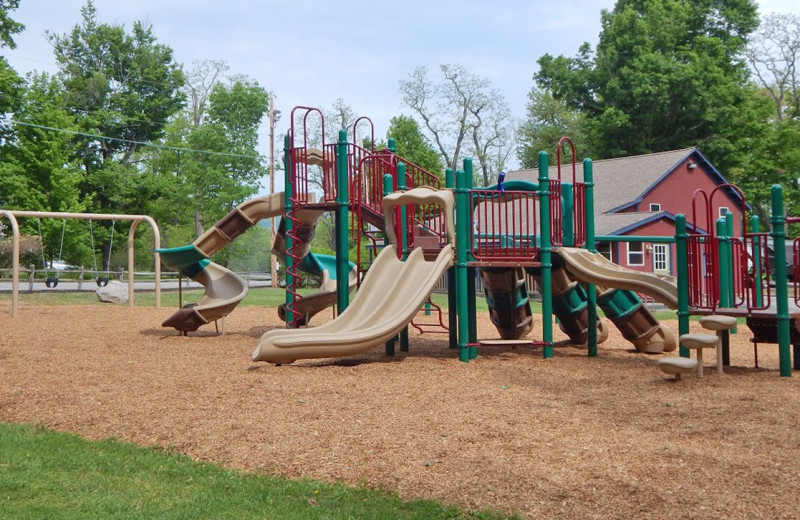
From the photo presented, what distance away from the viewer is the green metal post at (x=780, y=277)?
26.1ft

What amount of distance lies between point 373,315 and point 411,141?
45761mm

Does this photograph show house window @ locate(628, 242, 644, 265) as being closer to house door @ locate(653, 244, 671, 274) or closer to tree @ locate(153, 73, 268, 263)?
house door @ locate(653, 244, 671, 274)

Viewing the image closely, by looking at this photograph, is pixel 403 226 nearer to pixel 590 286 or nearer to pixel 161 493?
pixel 590 286

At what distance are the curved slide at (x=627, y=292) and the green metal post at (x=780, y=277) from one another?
4.63ft

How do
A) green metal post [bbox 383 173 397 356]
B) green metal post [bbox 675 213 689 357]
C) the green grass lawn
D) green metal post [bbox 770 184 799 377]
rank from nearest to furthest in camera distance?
the green grass lawn → green metal post [bbox 770 184 799 377] → green metal post [bbox 675 213 689 357] → green metal post [bbox 383 173 397 356]

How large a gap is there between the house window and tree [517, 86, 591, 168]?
85.7ft

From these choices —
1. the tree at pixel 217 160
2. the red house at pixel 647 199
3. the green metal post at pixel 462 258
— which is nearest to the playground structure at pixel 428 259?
the green metal post at pixel 462 258

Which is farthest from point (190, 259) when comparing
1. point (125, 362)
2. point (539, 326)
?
point (539, 326)

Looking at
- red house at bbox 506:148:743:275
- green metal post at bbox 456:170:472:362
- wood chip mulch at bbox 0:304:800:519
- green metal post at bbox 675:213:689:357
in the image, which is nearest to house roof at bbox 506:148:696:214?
red house at bbox 506:148:743:275

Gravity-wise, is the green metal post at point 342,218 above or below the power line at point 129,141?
below

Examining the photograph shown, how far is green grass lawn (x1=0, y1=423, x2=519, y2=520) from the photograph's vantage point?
436 cm

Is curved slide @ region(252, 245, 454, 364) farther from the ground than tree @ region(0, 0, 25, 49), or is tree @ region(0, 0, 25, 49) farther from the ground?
tree @ region(0, 0, 25, 49)

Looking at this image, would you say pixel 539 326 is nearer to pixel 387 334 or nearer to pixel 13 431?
pixel 387 334

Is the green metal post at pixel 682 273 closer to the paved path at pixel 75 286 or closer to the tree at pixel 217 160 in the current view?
the paved path at pixel 75 286
